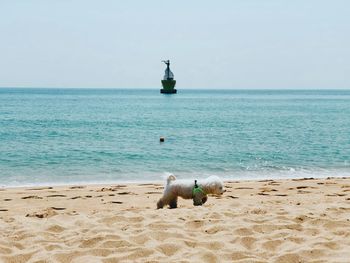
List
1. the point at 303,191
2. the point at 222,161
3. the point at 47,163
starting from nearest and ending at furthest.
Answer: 1. the point at 303,191
2. the point at 47,163
3. the point at 222,161

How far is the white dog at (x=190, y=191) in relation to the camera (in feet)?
26.1

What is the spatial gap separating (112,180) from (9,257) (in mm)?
→ 8845

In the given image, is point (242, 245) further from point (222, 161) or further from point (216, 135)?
point (216, 135)

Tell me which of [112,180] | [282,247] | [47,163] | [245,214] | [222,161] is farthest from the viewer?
[222,161]

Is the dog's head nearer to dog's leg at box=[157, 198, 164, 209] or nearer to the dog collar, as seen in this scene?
the dog collar

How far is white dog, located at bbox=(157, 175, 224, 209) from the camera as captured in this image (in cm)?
795

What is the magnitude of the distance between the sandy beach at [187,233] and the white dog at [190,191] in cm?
23

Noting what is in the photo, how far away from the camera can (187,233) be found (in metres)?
5.71

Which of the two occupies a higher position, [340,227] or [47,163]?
[340,227]

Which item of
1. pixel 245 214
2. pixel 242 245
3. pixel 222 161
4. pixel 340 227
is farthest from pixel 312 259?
pixel 222 161

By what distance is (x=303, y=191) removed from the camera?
10.4 meters
